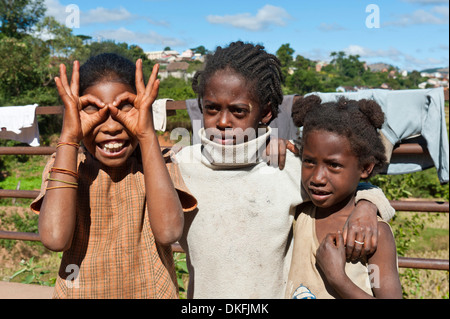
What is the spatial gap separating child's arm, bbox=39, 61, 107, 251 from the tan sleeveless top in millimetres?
917

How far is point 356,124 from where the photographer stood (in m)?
1.66

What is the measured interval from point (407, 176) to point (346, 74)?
80.2 metres

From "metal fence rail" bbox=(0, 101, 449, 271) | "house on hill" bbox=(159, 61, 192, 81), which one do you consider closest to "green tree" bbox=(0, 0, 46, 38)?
"house on hill" bbox=(159, 61, 192, 81)

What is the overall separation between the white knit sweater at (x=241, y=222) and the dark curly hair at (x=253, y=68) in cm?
20

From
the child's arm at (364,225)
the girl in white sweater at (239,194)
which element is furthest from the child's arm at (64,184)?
the child's arm at (364,225)

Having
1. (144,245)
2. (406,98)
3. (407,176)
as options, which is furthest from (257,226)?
(407,176)

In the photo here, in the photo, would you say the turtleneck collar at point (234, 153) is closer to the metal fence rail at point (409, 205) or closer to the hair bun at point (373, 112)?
the hair bun at point (373, 112)

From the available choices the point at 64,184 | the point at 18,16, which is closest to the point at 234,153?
the point at 64,184

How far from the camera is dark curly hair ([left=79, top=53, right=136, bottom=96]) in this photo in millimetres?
1584

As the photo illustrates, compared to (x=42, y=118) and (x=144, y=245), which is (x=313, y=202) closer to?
(x=144, y=245)

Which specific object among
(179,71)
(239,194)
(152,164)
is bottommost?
(239,194)

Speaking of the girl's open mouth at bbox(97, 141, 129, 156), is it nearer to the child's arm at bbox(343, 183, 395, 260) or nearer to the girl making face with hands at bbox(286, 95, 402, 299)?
the girl making face with hands at bbox(286, 95, 402, 299)

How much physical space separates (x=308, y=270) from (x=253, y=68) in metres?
0.89

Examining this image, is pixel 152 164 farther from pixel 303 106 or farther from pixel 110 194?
pixel 303 106
